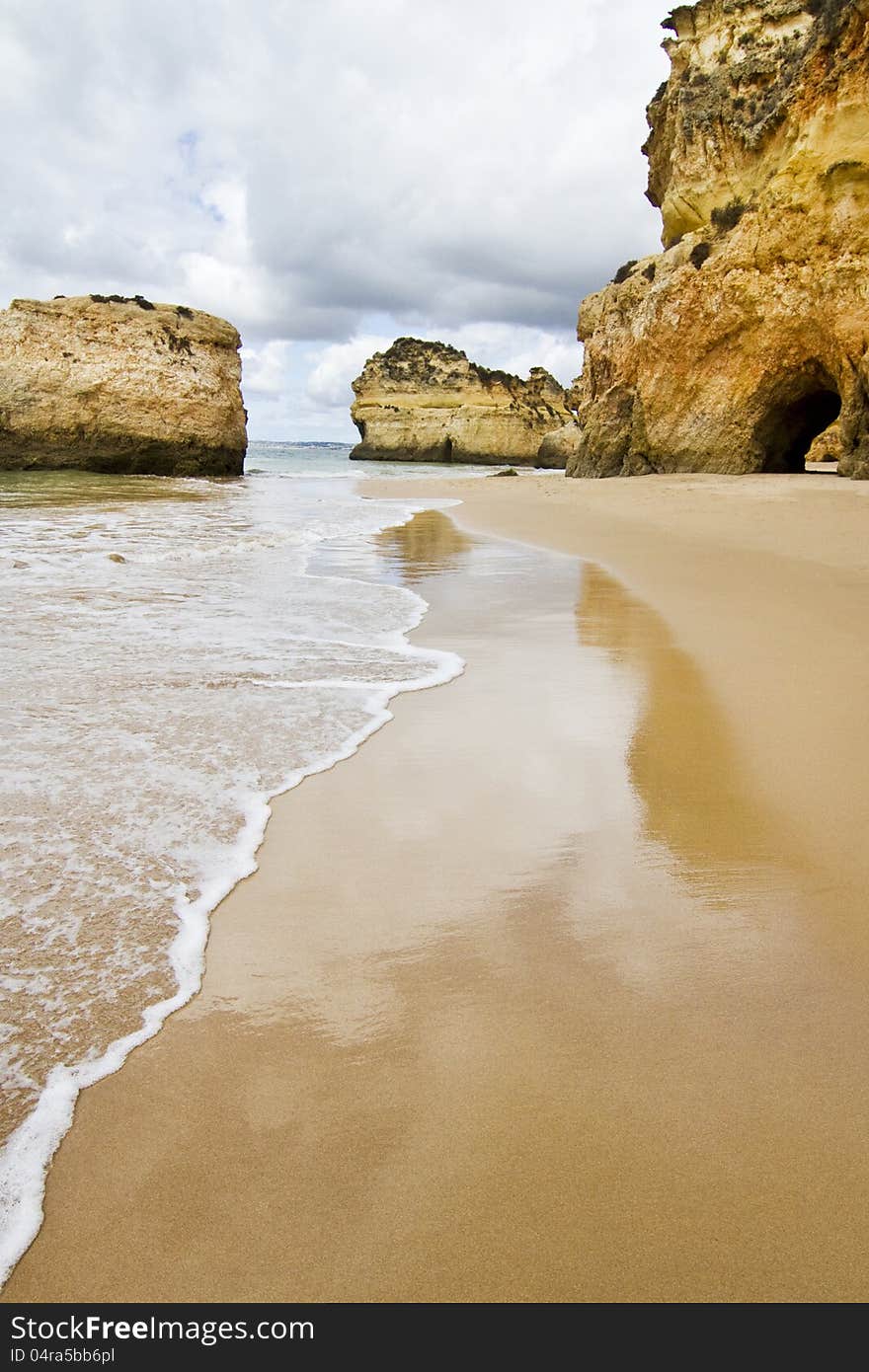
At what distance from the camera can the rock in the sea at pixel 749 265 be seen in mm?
13656

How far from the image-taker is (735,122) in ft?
53.0

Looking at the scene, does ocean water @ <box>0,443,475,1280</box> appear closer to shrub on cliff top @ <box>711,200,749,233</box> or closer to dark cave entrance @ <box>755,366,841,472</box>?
dark cave entrance @ <box>755,366,841,472</box>

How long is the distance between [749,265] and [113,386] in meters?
16.3

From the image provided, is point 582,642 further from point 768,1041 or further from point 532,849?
point 768,1041

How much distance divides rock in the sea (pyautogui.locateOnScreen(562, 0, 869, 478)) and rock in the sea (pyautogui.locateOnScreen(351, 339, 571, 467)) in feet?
124

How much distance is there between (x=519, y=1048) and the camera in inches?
55.6

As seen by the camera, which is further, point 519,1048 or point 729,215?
point 729,215

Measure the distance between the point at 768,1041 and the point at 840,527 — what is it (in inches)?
323

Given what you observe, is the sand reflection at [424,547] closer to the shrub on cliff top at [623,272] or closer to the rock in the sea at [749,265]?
the rock in the sea at [749,265]

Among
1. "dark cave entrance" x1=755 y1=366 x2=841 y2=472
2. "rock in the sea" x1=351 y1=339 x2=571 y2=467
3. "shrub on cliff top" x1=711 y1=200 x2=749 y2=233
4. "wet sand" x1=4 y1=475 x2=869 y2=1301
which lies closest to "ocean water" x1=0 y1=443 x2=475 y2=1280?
"wet sand" x1=4 y1=475 x2=869 y2=1301

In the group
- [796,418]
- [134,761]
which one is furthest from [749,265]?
[134,761]

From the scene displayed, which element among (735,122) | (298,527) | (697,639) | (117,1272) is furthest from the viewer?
(735,122)

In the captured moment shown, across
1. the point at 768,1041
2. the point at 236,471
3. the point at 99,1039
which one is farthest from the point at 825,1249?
the point at 236,471

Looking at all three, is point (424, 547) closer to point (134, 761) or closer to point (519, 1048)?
point (134, 761)
